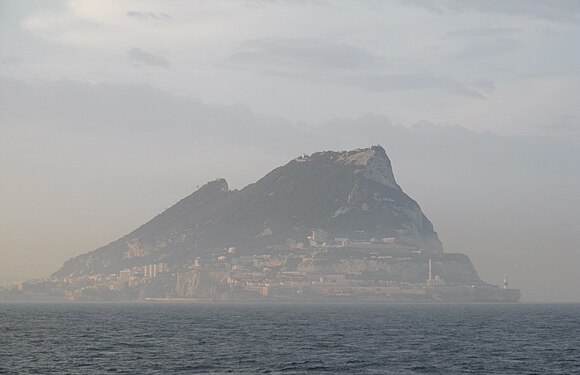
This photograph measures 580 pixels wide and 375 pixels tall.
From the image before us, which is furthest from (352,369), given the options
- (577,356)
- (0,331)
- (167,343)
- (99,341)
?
(0,331)

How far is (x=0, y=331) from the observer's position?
191125 millimetres

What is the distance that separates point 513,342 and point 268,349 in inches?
1769

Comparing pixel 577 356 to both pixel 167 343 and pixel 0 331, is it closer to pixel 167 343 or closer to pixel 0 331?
pixel 167 343

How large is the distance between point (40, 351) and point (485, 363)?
190ft

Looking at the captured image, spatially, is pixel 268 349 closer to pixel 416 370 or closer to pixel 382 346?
pixel 382 346

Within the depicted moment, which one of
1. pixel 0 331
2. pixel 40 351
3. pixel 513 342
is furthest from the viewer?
pixel 0 331

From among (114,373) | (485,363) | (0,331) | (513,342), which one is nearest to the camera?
(114,373)

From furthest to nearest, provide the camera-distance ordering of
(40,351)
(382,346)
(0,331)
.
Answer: (0,331)
(382,346)
(40,351)

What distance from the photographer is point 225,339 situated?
166500mm

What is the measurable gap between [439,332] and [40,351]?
285ft

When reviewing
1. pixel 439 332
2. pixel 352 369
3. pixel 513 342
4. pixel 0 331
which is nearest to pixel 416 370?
pixel 352 369

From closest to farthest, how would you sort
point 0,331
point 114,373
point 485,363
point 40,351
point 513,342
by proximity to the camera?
point 114,373 < point 485,363 < point 40,351 < point 513,342 < point 0,331

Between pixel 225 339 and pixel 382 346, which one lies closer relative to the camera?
pixel 382 346

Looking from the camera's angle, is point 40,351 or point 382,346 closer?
point 40,351
